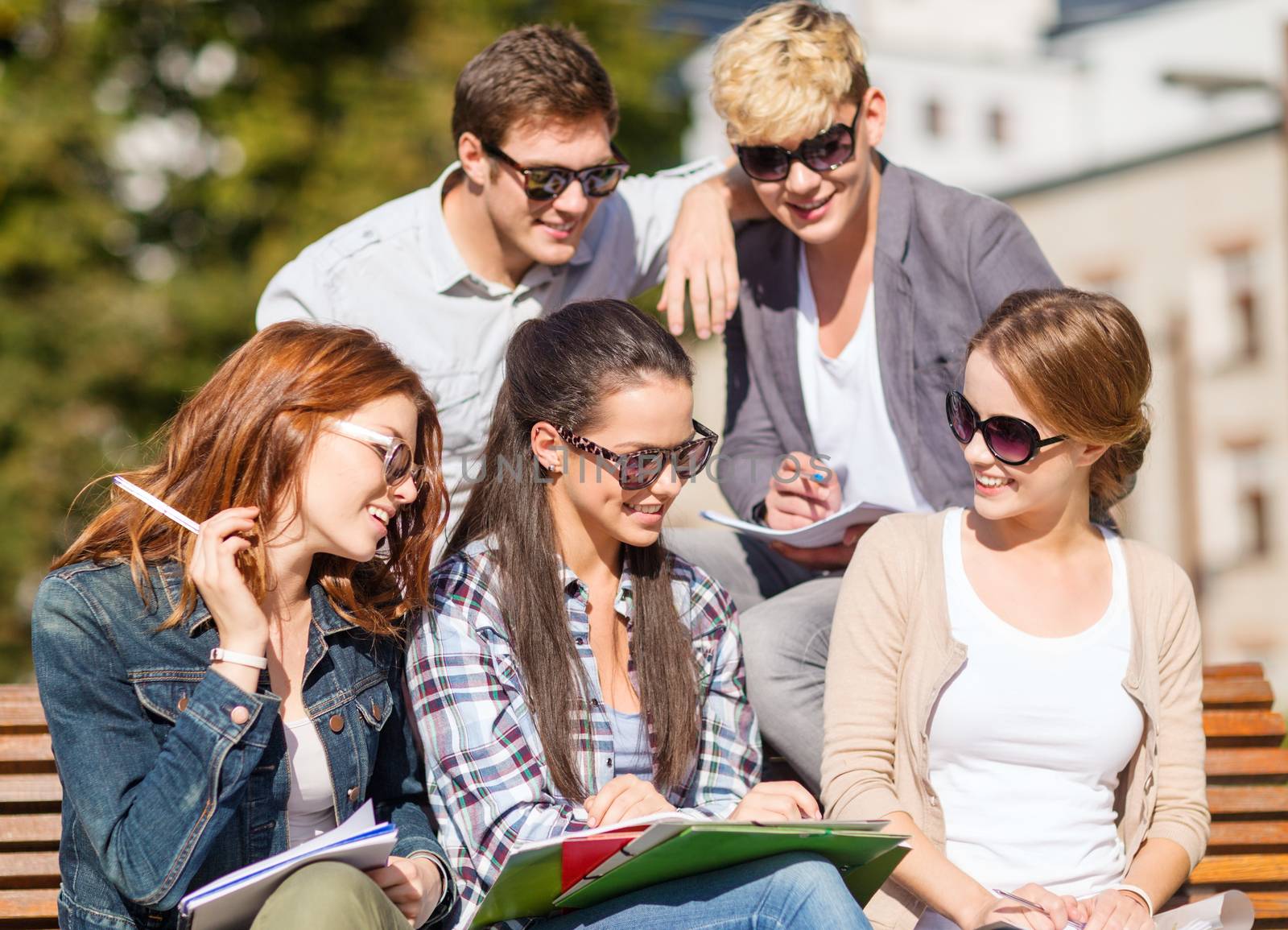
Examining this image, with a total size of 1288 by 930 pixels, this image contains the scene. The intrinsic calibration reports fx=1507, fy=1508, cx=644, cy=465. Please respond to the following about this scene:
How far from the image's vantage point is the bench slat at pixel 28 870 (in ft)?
12.0

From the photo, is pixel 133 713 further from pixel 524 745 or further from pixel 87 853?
pixel 524 745

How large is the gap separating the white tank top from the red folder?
622 mm

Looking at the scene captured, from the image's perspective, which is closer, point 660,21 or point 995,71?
point 660,21

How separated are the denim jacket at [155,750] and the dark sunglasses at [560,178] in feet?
5.74

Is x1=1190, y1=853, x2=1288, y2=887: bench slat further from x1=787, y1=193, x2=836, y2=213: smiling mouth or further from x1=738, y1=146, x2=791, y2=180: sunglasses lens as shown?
x1=738, y1=146, x2=791, y2=180: sunglasses lens

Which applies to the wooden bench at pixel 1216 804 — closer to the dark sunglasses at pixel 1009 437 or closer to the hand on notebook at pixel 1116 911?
the hand on notebook at pixel 1116 911

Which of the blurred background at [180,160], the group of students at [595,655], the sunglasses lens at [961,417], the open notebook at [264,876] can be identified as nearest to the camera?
the open notebook at [264,876]

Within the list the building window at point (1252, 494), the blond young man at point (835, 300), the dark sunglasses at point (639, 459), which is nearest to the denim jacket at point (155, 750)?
the dark sunglasses at point (639, 459)

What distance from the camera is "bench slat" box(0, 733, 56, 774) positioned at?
3.82m

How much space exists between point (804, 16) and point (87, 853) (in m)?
2.77

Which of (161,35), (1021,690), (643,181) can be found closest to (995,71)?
(161,35)

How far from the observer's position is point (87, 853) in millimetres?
2838

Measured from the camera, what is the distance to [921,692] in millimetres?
3246

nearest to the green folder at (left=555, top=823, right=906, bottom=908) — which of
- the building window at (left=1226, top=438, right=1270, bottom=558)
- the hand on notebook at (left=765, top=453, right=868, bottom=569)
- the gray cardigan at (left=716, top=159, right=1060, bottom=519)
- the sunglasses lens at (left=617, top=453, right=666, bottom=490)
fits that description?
the sunglasses lens at (left=617, top=453, right=666, bottom=490)
